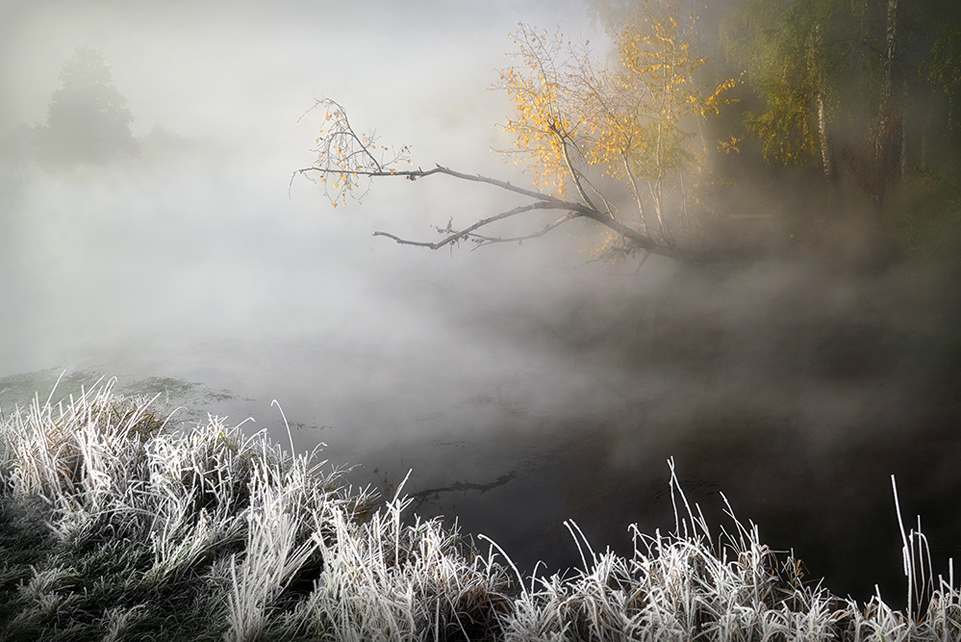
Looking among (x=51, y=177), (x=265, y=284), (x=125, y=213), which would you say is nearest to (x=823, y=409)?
(x=265, y=284)

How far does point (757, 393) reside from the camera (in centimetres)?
351

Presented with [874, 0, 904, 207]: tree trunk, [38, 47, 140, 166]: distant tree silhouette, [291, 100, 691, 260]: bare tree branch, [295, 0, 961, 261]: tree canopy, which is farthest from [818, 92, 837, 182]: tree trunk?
[38, 47, 140, 166]: distant tree silhouette

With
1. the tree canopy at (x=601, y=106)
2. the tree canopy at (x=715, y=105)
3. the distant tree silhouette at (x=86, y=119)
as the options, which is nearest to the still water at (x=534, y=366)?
the distant tree silhouette at (x=86, y=119)

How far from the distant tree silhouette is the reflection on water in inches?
90.5

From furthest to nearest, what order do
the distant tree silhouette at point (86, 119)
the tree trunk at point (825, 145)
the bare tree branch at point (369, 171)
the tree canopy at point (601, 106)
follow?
the distant tree silhouette at point (86, 119) < the tree trunk at point (825, 145) < the tree canopy at point (601, 106) < the bare tree branch at point (369, 171)

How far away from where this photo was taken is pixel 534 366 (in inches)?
160

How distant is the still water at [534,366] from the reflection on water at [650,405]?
0.01 meters

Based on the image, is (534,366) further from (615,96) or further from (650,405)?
(615,96)

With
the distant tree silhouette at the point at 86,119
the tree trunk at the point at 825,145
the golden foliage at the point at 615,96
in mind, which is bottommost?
the tree trunk at the point at 825,145

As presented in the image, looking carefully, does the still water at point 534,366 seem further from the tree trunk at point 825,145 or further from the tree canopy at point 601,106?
the tree canopy at point 601,106

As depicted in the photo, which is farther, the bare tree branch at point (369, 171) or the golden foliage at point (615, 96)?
the golden foliage at point (615, 96)

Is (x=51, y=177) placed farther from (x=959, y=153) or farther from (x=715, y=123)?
(x=959, y=153)

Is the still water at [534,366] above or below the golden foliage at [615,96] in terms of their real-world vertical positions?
below

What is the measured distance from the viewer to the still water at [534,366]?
2.68m
